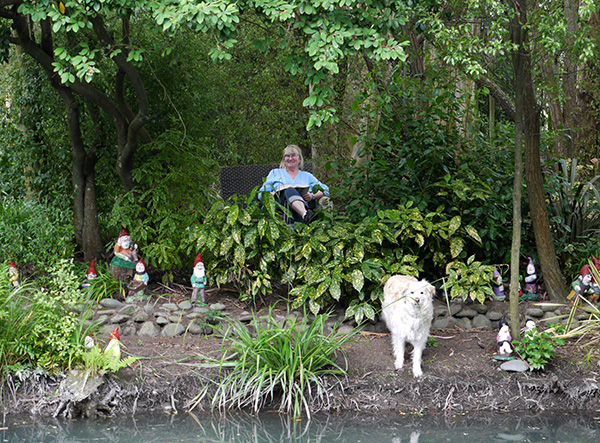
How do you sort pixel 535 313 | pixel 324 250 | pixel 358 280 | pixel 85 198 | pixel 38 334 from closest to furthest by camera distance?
pixel 38 334
pixel 358 280
pixel 324 250
pixel 535 313
pixel 85 198

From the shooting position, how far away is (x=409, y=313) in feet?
15.6

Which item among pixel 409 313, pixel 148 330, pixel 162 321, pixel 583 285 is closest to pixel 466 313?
pixel 583 285

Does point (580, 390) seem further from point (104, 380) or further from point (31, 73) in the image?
point (31, 73)

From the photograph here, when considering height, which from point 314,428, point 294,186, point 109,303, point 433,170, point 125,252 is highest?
point 433,170

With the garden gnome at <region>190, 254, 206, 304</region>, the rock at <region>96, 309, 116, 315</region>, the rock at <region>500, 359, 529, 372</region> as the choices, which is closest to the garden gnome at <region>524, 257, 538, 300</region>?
the rock at <region>500, 359, 529, 372</region>

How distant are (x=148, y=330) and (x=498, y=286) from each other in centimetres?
336

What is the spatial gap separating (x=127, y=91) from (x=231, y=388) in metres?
3.79

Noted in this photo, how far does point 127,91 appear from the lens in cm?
690

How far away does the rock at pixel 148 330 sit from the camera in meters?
5.57

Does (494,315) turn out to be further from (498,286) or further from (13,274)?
(13,274)

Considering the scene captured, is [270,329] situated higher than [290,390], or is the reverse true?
[270,329]

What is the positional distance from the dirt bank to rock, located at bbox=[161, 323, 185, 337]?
36 centimetres

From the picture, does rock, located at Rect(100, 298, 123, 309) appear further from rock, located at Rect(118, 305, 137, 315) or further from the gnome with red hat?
the gnome with red hat

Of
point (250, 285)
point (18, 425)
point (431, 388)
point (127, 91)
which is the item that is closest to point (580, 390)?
point (431, 388)
